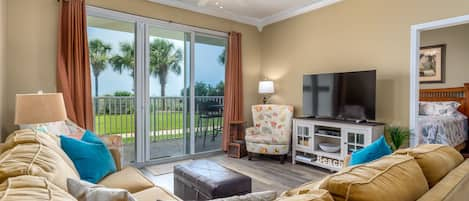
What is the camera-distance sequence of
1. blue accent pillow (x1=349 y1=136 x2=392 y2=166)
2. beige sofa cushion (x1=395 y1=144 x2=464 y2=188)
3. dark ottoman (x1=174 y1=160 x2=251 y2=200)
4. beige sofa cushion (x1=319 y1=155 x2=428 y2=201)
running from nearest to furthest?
1. beige sofa cushion (x1=319 y1=155 x2=428 y2=201)
2. beige sofa cushion (x1=395 y1=144 x2=464 y2=188)
3. blue accent pillow (x1=349 y1=136 x2=392 y2=166)
4. dark ottoman (x1=174 y1=160 x2=251 y2=200)

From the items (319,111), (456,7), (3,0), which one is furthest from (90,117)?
(456,7)

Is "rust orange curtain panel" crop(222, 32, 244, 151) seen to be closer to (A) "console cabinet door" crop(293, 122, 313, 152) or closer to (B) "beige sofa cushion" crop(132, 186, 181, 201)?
(A) "console cabinet door" crop(293, 122, 313, 152)

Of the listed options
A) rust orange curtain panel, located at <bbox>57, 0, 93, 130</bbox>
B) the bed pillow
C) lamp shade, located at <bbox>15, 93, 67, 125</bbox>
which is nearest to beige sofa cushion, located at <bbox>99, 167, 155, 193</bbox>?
lamp shade, located at <bbox>15, 93, 67, 125</bbox>

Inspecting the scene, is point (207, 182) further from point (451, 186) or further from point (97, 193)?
point (451, 186)

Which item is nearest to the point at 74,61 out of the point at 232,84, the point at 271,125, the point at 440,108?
the point at 232,84

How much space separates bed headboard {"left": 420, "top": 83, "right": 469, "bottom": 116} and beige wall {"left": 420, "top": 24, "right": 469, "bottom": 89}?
11cm

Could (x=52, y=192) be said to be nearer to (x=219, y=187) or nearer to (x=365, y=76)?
(x=219, y=187)

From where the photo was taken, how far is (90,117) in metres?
3.47

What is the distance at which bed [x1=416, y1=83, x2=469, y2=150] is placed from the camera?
401 centimetres

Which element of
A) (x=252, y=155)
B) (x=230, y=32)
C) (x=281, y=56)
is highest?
(x=230, y=32)

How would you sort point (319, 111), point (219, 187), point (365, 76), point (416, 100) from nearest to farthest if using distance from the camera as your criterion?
point (219, 187) → point (416, 100) → point (365, 76) → point (319, 111)

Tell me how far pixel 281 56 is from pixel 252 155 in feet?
→ 6.43

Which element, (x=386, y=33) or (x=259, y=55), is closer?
(x=386, y=33)

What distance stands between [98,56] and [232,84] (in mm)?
2290
